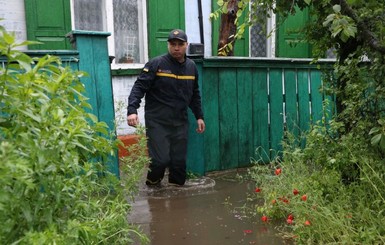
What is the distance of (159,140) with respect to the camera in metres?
5.02

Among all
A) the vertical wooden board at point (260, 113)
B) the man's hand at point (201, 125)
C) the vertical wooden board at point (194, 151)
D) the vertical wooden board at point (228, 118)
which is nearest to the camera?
the man's hand at point (201, 125)

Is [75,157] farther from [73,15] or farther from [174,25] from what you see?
[174,25]

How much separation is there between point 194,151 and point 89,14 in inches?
128

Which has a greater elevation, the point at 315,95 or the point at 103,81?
the point at 103,81

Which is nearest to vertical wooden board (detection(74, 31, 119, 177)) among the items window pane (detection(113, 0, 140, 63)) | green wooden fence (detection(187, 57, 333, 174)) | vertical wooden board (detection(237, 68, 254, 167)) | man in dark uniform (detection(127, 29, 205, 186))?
man in dark uniform (detection(127, 29, 205, 186))

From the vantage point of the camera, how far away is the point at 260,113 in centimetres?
617

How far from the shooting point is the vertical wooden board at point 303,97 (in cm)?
643

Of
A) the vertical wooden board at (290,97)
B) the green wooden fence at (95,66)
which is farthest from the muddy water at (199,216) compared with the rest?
the vertical wooden board at (290,97)

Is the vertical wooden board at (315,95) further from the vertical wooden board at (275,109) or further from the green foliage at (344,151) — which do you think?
the green foliage at (344,151)

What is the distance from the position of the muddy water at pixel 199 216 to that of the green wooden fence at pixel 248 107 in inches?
20.7

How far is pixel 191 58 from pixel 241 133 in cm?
133

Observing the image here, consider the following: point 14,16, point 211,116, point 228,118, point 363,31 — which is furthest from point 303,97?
point 14,16

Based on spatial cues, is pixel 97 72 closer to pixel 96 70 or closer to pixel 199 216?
pixel 96 70

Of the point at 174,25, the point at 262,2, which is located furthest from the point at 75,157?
the point at 174,25
